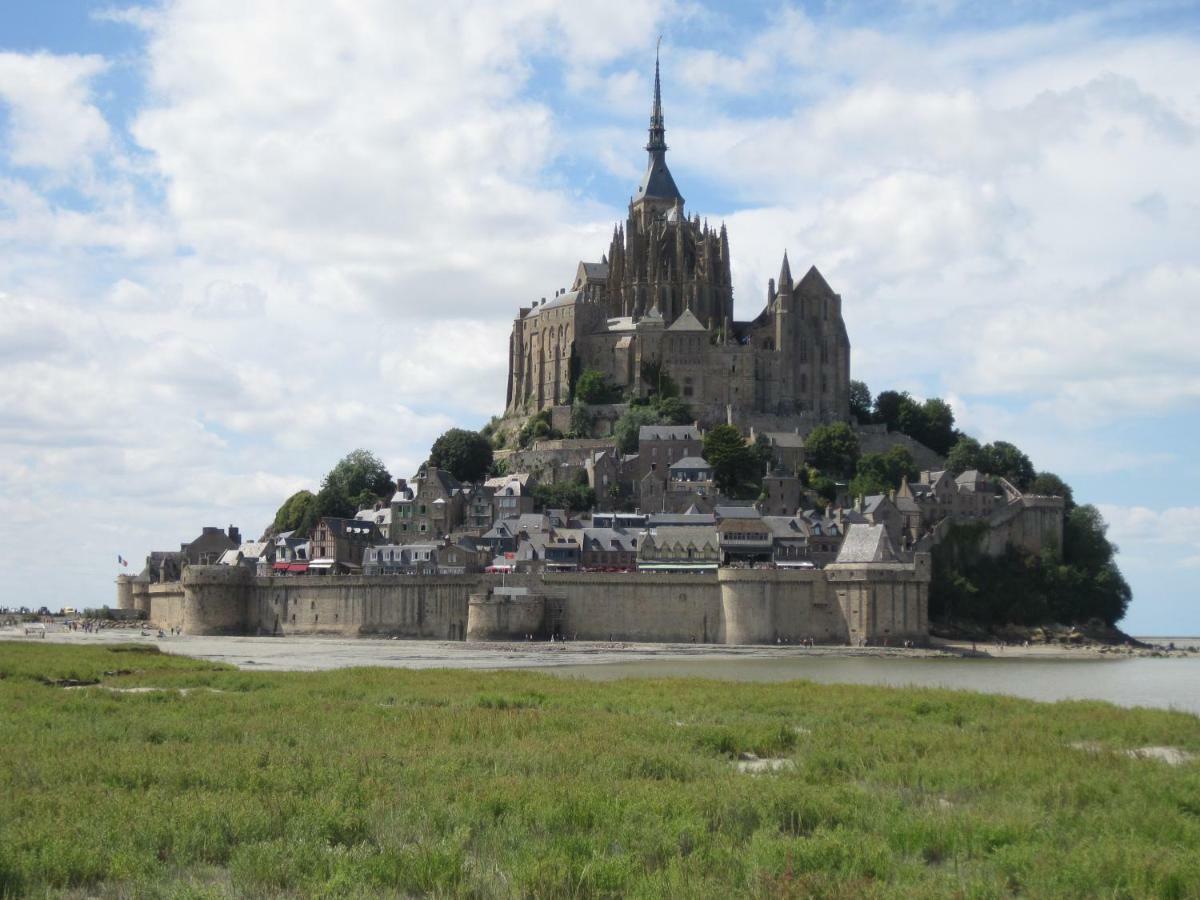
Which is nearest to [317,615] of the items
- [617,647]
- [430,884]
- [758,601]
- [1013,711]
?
[617,647]

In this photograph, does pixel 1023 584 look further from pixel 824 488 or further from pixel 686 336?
pixel 686 336

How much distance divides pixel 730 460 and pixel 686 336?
1796 centimetres

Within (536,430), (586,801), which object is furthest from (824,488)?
(586,801)

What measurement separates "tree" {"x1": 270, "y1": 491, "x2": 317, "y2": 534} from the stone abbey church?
21330 mm

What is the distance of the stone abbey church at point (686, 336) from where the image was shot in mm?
122062

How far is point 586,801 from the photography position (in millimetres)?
23219

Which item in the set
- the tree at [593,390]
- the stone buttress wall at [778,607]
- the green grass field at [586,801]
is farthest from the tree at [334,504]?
the green grass field at [586,801]

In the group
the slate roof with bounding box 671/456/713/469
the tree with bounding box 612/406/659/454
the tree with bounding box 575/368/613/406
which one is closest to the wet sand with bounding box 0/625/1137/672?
the slate roof with bounding box 671/456/713/469

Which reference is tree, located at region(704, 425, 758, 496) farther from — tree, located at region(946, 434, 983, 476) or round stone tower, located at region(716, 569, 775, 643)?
round stone tower, located at region(716, 569, 775, 643)

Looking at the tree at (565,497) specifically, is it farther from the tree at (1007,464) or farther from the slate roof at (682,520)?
the tree at (1007,464)

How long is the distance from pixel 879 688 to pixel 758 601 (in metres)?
41.1

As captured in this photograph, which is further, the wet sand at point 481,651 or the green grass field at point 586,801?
the wet sand at point 481,651

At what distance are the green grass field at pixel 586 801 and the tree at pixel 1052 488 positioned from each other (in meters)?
72.9

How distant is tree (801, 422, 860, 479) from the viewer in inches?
4478
